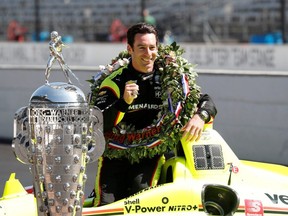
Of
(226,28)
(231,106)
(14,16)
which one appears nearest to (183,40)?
(226,28)

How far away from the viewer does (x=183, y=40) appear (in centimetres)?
2422

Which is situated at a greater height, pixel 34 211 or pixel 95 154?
pixel 95 154

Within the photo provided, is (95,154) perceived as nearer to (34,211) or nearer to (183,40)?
(34,211)

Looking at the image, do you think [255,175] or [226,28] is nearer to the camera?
[255,175]

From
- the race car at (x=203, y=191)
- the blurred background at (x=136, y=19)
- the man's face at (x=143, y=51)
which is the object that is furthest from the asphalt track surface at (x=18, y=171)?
the blurred background at (x=136, y=19)

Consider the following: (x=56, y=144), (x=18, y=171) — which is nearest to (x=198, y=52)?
(x=18, y=171)

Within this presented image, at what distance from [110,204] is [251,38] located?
17912mm

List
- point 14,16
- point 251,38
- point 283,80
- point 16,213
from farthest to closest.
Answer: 1. point 14,16
2. point 251,38
3. point 283,80
4. point 16,213

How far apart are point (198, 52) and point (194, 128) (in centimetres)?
1110

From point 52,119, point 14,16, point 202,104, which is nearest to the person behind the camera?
point 52,119

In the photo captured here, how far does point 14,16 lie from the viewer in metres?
26.6

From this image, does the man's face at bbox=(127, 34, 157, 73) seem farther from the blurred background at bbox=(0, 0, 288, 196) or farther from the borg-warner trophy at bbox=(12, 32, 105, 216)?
the blurred background at bbox=(0, 0, 288, 196)

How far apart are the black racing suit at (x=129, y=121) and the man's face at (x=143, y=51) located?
7 cm

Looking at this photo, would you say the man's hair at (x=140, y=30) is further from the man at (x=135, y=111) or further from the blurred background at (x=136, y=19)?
the blurred background at (x=136, y=19)
